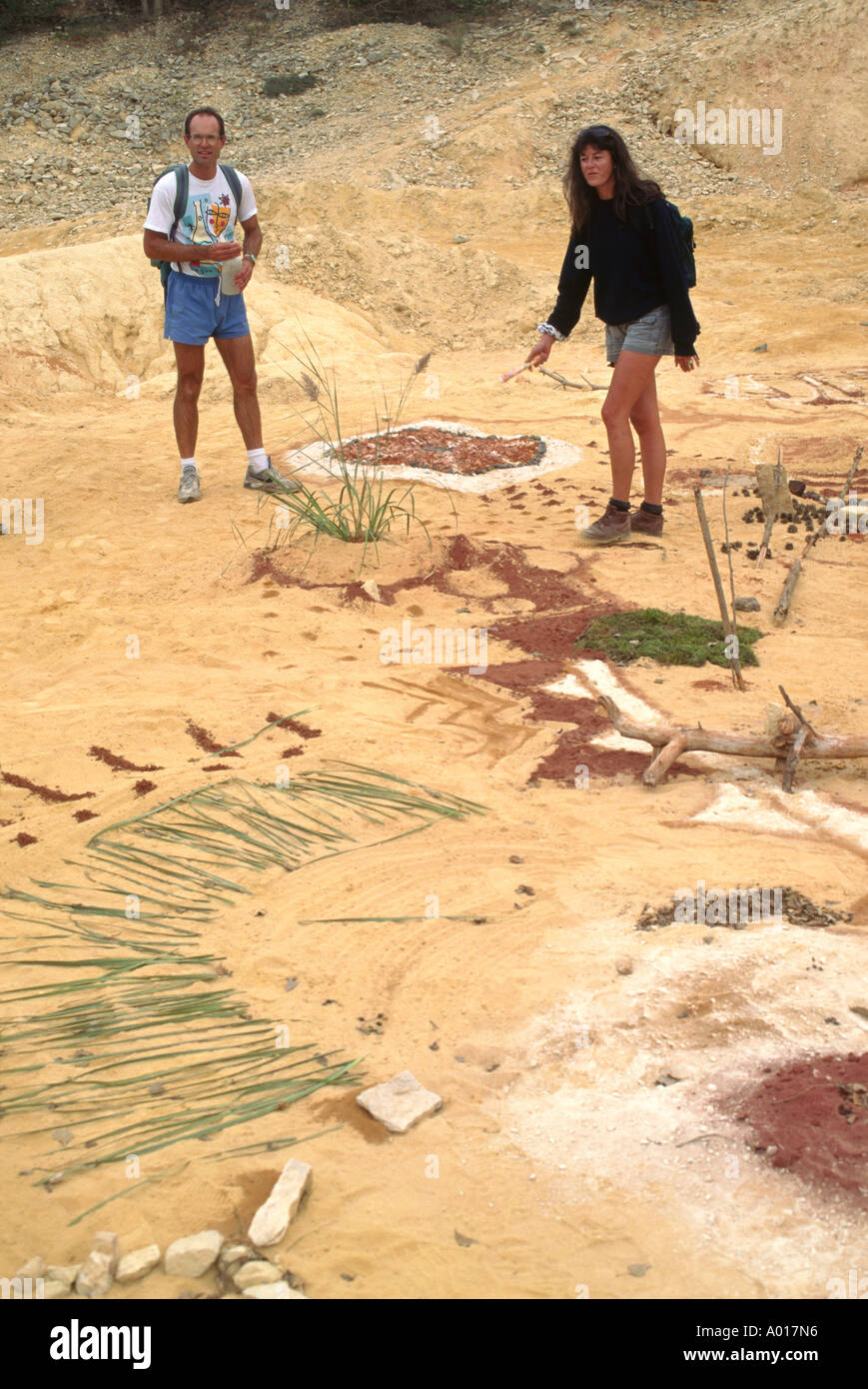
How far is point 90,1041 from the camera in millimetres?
2365

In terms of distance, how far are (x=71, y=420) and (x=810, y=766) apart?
7.01m

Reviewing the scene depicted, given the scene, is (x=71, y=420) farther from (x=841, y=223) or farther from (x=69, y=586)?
(x=841, y=223)

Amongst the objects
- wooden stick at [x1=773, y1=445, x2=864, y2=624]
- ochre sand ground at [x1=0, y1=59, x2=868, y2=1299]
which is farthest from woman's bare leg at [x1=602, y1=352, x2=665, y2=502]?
wooden stick at [x1=773, y1=445, x2=864, y2=624]

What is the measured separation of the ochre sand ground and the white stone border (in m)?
0.19

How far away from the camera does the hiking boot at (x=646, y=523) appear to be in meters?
5.65

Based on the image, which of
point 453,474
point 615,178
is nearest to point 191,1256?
point 615,178

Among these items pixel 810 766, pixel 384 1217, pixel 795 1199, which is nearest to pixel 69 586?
pixel 810 766

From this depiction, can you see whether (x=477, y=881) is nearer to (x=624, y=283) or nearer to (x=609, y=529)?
(x=609, y=529)

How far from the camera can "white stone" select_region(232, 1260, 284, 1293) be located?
1820 mm

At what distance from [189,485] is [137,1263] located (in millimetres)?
5074

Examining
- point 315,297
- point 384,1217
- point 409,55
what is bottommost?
point 384,1217
